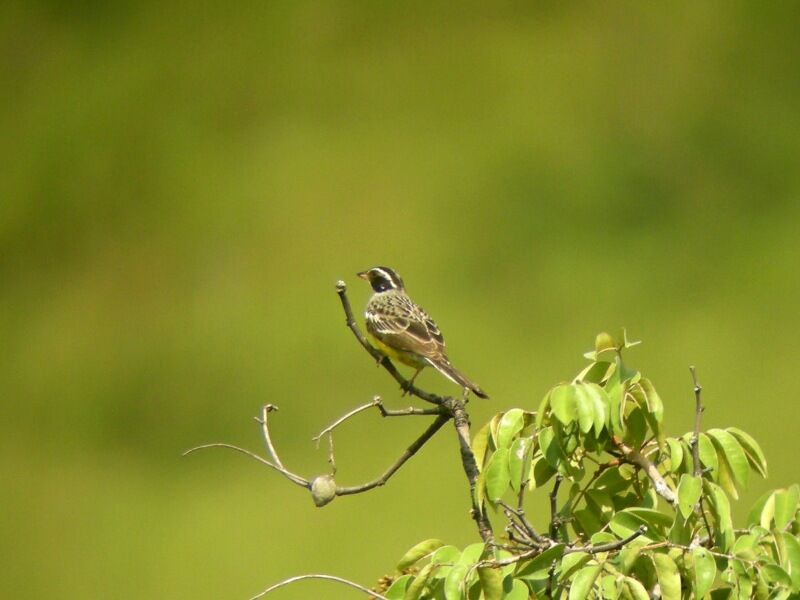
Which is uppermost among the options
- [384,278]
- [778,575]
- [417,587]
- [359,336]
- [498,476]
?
[384,278]

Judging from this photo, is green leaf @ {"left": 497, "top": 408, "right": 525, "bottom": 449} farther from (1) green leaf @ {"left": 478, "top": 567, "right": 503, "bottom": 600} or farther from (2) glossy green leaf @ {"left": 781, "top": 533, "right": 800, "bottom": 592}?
(2) glossy green leaf @ {"left": 781, "top": 533, "right": 800, "bottom": 592}

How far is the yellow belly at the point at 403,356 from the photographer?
2.35 metres

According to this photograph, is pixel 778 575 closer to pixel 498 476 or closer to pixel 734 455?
pixel 734 455

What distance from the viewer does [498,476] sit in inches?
51.4

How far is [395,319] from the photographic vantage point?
7.91ft

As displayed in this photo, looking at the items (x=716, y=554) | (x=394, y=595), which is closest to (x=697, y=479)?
(x=716, y=554)

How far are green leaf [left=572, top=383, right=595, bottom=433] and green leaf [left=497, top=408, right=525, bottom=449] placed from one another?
0.11 metres

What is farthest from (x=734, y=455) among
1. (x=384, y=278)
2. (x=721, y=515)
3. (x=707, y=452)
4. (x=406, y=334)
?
(x=384, y=278)

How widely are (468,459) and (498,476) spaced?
0.16 m

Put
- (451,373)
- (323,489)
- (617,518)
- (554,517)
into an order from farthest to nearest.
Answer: (451,373)
(323,489)
(554,517)
(617,518)

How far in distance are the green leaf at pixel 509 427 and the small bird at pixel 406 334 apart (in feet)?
2.58

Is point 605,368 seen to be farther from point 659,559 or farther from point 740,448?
point 659,559

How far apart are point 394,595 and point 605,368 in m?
0.43

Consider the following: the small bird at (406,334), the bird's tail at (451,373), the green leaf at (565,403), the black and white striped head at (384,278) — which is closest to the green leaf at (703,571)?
the green leaf at (565,403)
